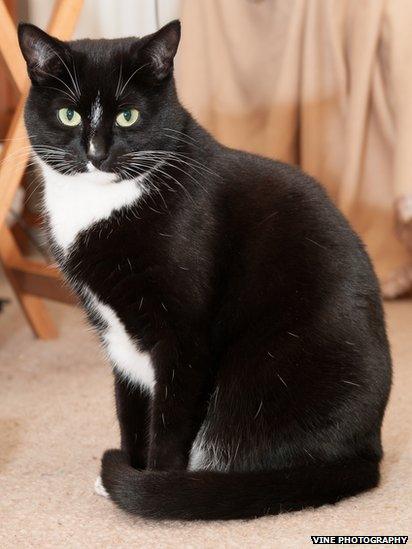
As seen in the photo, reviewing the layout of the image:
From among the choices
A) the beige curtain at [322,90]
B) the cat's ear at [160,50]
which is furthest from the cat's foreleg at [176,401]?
the beige curtain at [322,90]

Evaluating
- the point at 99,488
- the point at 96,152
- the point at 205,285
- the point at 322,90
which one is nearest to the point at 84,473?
the point at 99,488

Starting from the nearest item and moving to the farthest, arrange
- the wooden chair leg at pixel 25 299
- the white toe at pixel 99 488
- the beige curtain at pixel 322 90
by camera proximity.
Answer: the white toe at pixel 99 488, the wooden chair leg at pixel 25 299, the beige curtain at pixel 322 90

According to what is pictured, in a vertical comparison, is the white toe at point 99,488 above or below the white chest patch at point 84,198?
below

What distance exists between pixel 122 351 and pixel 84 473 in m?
0.21

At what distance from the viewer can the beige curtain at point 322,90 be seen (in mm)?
2059

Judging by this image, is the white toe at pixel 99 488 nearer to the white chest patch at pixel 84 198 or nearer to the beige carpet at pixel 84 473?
the beige carpet at pixel 84 473

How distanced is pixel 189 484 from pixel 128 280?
0.26 metres

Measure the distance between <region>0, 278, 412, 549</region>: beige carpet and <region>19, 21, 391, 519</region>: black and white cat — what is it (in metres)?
0.04

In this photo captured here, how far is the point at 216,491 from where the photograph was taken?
1049mm

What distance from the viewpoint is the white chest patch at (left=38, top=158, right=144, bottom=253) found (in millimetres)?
1128

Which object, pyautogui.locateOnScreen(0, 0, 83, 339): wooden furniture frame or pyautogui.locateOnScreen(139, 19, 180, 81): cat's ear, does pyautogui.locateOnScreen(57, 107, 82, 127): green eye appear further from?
pyautogui.locateOnScreen(0, 0, 83, 339): wooden furniture frame

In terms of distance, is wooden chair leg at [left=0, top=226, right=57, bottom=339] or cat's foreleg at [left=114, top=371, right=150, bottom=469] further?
wooden chair leg at [left=0, top=226, right=57, bottom=339]

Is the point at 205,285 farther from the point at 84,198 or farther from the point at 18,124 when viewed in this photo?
the point at 18,124

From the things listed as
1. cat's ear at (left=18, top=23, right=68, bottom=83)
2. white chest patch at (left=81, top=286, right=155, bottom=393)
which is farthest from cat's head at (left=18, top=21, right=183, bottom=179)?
white chest patch at (left=81, top=286, right=155, bottom=393)
